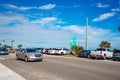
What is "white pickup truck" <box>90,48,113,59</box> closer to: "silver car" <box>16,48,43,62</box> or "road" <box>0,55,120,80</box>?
"silver car" <box>16,48,43,62</box>

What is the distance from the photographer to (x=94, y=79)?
12406 mm

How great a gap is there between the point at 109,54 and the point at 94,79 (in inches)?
932

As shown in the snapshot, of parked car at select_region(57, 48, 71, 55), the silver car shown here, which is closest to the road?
the silver car

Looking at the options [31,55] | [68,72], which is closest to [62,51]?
[31,55]

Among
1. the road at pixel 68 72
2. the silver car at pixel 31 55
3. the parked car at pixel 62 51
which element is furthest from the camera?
the parked car at pixel 62 51

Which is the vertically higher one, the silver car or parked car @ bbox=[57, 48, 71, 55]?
parked car @ bbox=[57, 48, 71, 55]

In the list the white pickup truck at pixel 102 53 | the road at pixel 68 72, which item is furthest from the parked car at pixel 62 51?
the road at pixel 68 72

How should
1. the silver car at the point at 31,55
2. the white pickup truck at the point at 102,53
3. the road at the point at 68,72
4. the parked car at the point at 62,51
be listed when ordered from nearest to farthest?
the road at the point at 68,72, the silver car at the point at 31,55, the white pickup truck at the point at 102,53, the parked car at the point at 62,51

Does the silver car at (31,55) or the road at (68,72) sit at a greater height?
the silver car at (31,55)

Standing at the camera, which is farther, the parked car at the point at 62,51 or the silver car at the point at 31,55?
the parked car at the point at 62,51

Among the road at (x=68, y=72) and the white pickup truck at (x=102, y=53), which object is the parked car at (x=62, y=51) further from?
the road at (x=68, y=72)

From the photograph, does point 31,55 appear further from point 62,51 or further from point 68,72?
point 62,51

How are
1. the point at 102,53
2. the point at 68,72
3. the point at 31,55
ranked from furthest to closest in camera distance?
1. the point at 102,53
2. the point at 31,55
3. the point at 68,72

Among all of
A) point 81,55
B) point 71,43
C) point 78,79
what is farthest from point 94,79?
point 71,43
